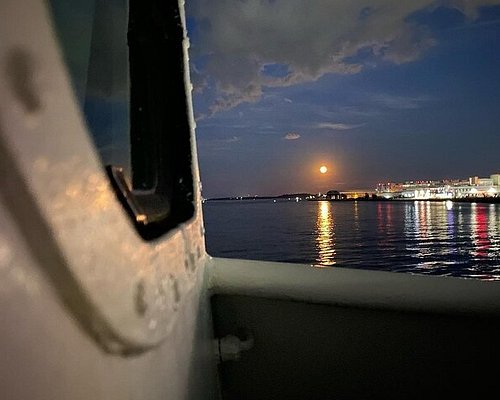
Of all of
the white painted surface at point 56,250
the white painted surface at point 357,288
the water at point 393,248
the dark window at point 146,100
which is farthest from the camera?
the water at point 393,248

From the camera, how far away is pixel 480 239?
41.1m

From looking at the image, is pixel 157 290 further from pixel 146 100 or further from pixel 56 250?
pixel 146 100

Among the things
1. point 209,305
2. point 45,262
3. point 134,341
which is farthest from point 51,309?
point 209,305

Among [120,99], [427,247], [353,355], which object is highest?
[120,99]

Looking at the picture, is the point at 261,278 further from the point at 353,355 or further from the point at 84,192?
the point at 84,192

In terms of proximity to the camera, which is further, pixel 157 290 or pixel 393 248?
pixel 393 248

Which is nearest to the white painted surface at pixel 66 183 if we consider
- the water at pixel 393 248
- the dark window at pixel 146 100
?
the dark window at pixel 146 100

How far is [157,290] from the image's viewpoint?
34.2 inches

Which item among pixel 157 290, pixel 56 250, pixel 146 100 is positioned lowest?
pixel 157 290

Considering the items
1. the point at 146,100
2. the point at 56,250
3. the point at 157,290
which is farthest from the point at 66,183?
the point at 146,100

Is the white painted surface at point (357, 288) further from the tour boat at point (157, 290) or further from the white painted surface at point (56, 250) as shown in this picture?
the white painted surface at point (56, 250)

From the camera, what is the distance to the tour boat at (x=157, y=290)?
1.63 feet

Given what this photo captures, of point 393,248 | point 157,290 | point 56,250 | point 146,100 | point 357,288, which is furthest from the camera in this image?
point 393,248

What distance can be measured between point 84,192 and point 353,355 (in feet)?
5.03
